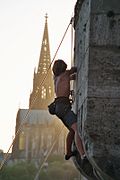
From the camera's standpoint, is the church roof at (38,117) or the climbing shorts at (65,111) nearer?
the climbing shorts at (65,111)

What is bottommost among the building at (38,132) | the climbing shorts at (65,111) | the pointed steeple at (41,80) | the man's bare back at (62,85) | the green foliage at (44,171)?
the green foliage at (44,171)

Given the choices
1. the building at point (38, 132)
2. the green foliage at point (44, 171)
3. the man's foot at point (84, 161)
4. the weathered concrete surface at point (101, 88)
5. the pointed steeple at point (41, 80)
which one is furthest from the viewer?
the pointed steeple at point (41, 80)

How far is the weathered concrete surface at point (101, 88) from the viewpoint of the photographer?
4906mm

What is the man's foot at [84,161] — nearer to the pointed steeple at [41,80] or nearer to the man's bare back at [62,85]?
the man's bare back at [62,85]

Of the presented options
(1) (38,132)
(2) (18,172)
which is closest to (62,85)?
(2) (18,172)

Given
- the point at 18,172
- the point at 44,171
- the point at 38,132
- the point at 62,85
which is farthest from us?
the point at 38,132

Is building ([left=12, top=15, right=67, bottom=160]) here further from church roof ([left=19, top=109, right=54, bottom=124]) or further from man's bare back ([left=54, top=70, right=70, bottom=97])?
man's bare back ([left=54, top=70, right=70, bottom=97])

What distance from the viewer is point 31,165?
91000mm

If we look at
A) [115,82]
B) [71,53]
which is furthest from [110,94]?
[71,53]

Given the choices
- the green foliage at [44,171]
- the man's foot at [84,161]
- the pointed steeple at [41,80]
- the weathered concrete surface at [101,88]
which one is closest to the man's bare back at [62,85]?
the weathered concrete surface at [101,88]

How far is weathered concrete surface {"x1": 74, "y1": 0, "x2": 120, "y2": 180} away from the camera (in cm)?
491

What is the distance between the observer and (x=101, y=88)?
5.12 metres

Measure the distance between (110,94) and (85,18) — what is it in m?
1.01

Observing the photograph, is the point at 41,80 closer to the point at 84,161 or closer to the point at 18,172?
the point at 18,172
